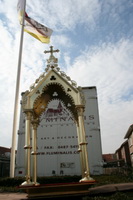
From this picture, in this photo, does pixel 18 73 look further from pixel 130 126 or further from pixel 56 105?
pixel 130 126

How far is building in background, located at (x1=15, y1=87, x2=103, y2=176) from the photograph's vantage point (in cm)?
1398

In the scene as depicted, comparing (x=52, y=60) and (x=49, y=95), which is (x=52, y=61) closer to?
(x=52, y=60)

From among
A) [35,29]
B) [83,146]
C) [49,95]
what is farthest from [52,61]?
[35,29]

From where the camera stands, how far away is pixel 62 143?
14.9 m

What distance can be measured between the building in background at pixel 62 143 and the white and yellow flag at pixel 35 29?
22.2 ft

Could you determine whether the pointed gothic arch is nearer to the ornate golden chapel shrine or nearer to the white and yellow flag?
the ornate golden chapel shrine

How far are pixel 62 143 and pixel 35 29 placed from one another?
956 centimetres

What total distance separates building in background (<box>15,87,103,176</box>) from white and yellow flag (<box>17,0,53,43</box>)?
6766mm

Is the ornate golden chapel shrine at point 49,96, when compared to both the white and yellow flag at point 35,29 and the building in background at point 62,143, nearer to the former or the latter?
the white and yellow flag at point 35,29

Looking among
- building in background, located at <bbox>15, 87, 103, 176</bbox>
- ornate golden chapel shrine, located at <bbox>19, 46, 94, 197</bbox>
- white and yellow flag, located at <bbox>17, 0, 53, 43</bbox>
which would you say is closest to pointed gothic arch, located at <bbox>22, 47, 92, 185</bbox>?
ornate golden chapel shrine, located at <bbox>19, 46, 94, 197</bbox>

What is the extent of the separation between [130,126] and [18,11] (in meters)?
19.1

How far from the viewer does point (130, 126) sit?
2295cm

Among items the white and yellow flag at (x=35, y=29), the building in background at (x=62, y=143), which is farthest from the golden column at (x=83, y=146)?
the building in background at (x=62, y=143)

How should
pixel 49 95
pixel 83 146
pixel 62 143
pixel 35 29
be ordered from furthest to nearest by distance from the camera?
pixel 62 143 → pixel 35 29 → pixel 49 95 → pixel 83 146
